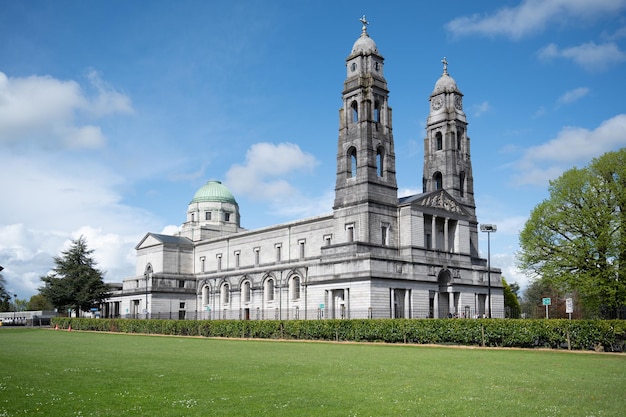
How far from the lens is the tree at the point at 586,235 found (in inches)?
1768

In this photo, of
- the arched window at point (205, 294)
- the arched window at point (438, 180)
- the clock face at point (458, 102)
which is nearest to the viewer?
the clock face at point (458, 102)

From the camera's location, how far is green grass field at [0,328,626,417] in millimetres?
12641

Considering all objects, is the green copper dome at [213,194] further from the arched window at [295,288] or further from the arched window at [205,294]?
the arched window at [295,288]

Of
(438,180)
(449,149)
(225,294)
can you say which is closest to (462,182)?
(438,180)

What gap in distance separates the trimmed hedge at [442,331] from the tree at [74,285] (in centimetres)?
3540

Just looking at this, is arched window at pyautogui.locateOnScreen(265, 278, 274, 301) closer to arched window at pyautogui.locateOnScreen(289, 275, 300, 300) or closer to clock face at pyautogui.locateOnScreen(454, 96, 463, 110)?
arched window at pyautogui.locateOnScreen(289, 275, 300, 300)

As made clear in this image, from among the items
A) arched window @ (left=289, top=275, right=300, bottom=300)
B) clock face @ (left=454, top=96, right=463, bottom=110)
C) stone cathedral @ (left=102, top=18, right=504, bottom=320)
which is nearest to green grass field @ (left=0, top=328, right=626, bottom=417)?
stone cathedral @ (left=102, top=18, right=504, bottom=320)

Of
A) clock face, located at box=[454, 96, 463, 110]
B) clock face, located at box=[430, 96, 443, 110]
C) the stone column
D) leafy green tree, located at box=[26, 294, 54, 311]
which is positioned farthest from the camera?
leafy green tree, located at box=[26, 294, 54, 311]

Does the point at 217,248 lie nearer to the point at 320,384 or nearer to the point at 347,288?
the point at 347,288

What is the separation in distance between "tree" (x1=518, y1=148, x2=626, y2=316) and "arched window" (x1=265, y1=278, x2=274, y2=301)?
33574 millimetres

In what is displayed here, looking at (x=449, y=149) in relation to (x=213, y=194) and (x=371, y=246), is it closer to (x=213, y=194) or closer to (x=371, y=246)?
(x=371, y=246)

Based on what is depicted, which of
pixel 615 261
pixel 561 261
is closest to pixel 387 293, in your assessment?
pixel 561 261

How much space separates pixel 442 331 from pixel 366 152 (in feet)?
88.2

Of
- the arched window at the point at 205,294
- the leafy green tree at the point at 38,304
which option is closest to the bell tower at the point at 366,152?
the arched window at the point at 205,294
